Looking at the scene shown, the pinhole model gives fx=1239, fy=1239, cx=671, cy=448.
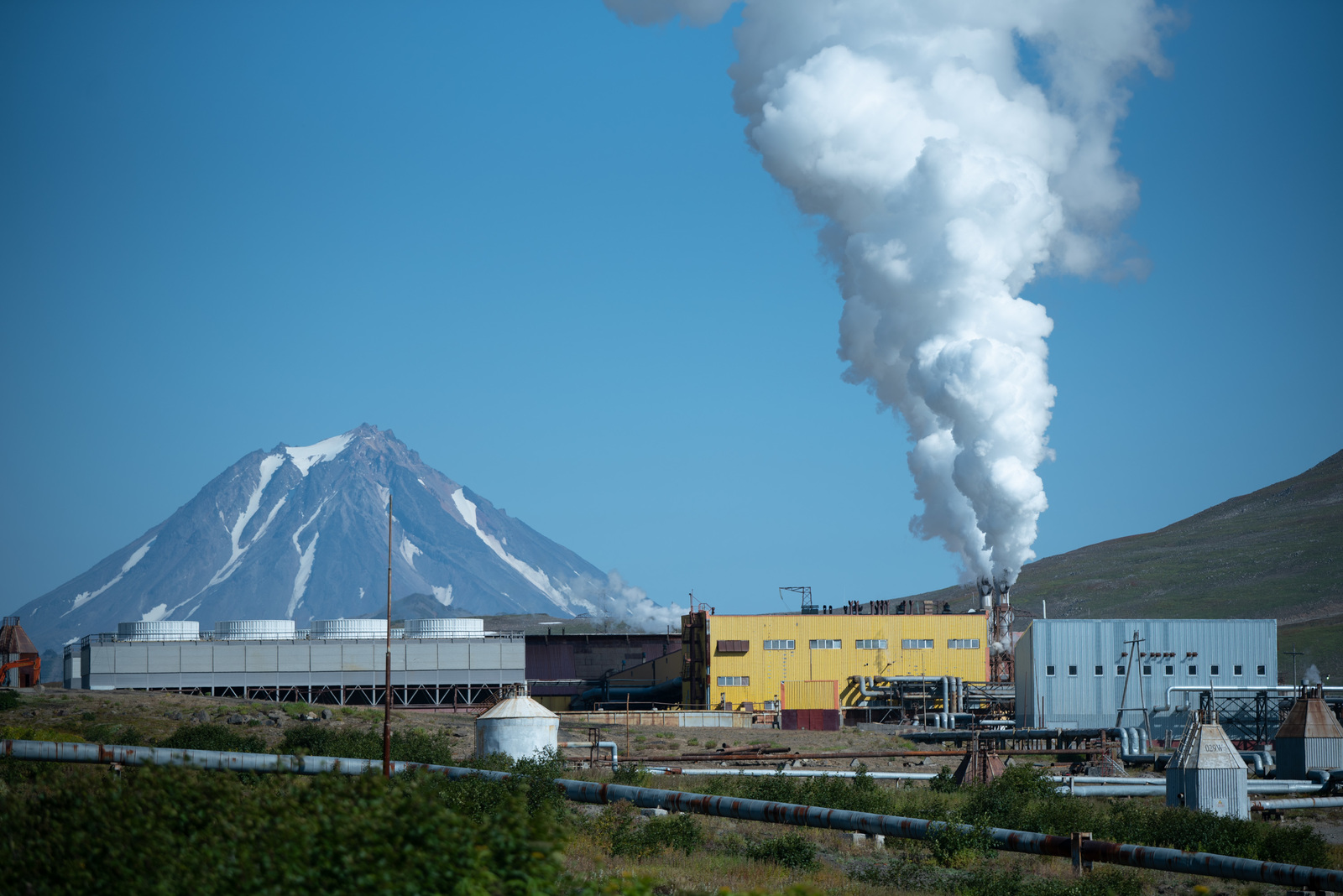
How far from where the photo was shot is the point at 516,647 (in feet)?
293

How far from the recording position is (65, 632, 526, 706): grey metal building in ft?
272

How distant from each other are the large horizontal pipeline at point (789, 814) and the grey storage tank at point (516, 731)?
20.2 ft

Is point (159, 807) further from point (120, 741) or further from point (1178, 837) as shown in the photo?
point (120, 741)

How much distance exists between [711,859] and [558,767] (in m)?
8.87

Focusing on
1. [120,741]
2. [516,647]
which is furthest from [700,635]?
[120,741]

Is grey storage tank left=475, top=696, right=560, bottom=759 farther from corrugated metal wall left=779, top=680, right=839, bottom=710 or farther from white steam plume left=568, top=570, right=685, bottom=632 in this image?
white steam plume left=568, top=570, right=685, bottom=632

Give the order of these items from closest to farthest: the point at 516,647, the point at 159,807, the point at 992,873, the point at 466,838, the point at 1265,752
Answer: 1. the point at 466,838
2. the point at 159,807
3. the point at 992,873
4. the point at 1265,752
5. the point at 516,647

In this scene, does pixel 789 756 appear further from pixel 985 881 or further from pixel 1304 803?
pixel 985 881

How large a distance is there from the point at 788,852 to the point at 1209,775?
51.1ft

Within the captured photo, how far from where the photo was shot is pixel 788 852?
2333 centimetres

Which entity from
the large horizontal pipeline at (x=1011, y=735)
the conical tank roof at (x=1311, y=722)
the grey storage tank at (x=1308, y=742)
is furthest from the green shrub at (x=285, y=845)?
the large horizontal pipeline at (x=1011, y=735)

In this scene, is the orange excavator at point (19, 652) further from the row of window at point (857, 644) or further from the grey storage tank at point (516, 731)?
the grey storage tank at point (516, 731)

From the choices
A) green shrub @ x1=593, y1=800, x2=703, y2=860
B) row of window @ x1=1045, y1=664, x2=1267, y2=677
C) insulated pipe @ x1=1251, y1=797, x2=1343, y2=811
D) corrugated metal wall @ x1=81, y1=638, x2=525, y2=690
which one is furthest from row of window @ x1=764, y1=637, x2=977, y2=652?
green shrub @ x1=593, y1=800, x2=703, y2=860

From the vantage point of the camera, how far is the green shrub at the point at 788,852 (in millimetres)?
23016
